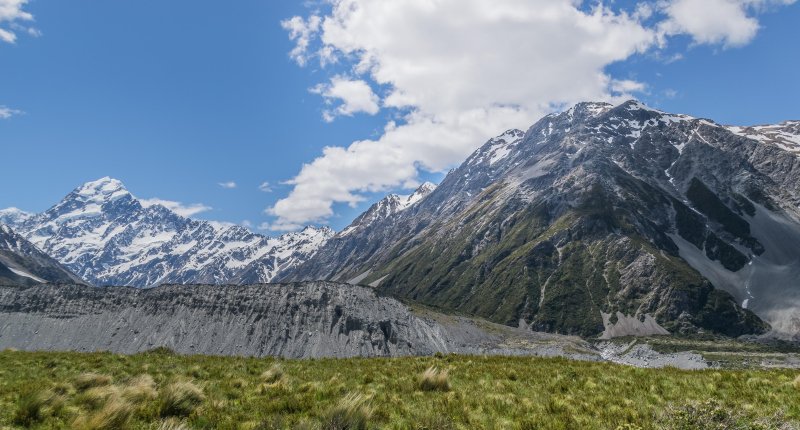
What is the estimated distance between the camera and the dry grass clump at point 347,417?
9.87 metres

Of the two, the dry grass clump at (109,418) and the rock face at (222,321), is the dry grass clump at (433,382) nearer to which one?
the dry grass clump at (109,418)

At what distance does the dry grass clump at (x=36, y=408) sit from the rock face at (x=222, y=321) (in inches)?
4877

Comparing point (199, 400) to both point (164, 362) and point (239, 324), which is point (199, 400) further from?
point (239, 324)

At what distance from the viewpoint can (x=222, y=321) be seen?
5822 inches

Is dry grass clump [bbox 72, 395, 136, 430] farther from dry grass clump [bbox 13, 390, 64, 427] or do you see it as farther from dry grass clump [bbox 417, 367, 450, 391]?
dry grass clump [bbox 417, 367, 450, 391]

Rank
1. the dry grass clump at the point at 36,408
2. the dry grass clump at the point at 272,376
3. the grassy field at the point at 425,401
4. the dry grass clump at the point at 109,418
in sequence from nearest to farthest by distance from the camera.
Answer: the dry grass clump at the point at 109,418, the grassy field at the point at 425,401, the dry grass clump at the point at 36,408, the dry grass clump at the point at 272,376

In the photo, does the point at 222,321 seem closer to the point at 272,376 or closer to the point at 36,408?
the point at 272,376

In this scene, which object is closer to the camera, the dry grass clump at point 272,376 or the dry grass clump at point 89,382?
the dry grass clump at point 89,382

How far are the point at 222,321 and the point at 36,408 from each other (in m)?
148

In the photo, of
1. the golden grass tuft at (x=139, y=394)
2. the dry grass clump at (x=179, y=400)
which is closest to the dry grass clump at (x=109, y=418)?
the dry grass clump at (x=179, y=400)

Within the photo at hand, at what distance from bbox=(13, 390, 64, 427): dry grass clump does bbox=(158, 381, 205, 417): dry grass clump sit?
250 cm

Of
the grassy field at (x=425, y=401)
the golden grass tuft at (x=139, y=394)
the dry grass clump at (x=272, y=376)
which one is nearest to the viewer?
the grassy field at (x=425, y=401)

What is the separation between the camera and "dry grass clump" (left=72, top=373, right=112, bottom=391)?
14.9 meters

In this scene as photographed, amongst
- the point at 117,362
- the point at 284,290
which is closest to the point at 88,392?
the point at 117,362
